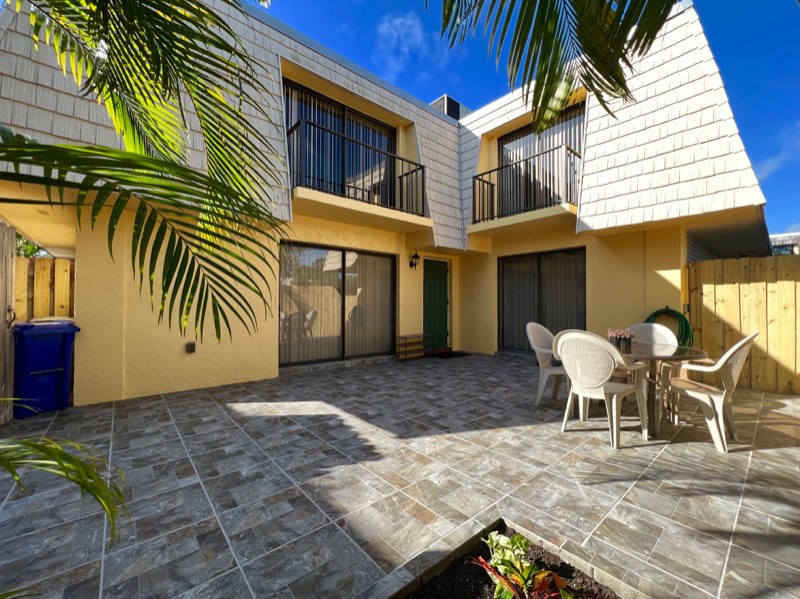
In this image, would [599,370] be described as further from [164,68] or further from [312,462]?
[164,68]

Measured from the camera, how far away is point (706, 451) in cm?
293

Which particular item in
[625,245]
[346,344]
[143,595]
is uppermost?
[625,245]

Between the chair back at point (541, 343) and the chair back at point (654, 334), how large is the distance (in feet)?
3.77

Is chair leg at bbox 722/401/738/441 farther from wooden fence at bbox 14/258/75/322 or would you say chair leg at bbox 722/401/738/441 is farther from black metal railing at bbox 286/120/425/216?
wooden fence at bbox 14/258/75/322

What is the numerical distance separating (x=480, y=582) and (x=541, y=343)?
Answer: 3169 millimetres

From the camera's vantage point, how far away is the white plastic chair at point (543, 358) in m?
4.08

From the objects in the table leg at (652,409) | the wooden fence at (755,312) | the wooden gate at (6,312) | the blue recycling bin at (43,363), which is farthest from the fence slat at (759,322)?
the wooden gate at (6,312)

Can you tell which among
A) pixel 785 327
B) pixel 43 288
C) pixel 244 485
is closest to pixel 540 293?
pixel 785 327

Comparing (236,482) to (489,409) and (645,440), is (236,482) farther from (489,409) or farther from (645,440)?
(645,440)

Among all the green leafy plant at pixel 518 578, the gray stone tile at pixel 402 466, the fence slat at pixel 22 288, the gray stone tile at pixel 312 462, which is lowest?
the gray stone tile at pixel 312 462

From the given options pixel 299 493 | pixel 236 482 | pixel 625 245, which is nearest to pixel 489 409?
pixel 299 493

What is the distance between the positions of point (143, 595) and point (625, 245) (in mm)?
7171

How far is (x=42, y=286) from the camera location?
5484mm

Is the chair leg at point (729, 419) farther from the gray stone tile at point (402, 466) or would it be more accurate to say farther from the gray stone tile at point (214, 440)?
the gray stone tile at point (214, 440)
